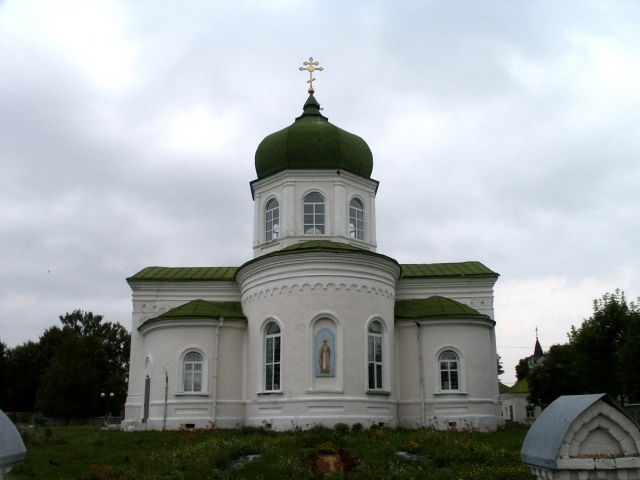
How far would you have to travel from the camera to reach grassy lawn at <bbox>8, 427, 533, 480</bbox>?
11656mm

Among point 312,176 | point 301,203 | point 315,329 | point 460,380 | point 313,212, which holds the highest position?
point 312,176

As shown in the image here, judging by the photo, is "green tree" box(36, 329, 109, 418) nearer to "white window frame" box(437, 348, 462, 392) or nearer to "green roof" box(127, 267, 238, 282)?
"green roof" box(127, 267, 238, 282)

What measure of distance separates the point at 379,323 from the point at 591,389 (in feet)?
52.7

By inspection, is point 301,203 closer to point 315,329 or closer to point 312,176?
point 312,176

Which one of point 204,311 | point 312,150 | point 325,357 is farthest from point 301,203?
point 325,357

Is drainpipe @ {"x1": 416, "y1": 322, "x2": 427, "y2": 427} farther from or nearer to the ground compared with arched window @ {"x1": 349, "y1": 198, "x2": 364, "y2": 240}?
nearer to the ground

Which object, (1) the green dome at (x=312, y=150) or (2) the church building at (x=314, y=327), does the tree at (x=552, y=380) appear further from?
(1) the green dome at (x=312, y=150)

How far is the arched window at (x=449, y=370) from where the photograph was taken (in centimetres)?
2134

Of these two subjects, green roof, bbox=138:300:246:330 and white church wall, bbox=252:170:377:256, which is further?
white church wall, bbox=252:170:377:256

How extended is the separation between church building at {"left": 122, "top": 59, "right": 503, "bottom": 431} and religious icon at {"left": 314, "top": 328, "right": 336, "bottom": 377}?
0.03 m

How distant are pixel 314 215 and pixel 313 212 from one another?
0.12m

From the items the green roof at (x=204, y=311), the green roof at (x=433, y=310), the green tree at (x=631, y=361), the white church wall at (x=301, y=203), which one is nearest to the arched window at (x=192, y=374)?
the green roof at (x=204, y=311)

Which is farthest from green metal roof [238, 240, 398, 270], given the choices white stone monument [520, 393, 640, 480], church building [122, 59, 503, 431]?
white stone monument [520, 393, 640, 480]

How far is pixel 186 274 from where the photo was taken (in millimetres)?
26344
